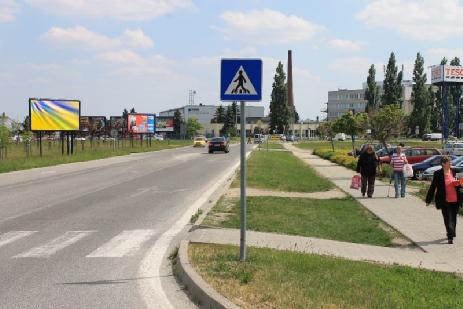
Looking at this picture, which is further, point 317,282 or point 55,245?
point 55,245

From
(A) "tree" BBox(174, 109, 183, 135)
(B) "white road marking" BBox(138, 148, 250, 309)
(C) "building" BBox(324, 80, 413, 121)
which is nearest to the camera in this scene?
(B) "white road marking" BBox(138, 148, 250, 309)

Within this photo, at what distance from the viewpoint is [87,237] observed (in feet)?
34.5

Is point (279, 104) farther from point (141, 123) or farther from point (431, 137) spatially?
point (141, 123)

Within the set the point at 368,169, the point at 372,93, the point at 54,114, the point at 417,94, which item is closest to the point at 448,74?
the point at 417,94

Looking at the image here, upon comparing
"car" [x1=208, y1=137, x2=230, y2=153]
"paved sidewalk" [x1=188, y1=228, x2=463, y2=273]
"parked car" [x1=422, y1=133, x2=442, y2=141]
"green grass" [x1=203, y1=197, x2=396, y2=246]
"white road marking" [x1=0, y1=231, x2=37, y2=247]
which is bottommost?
"parked car" [x1=422, y1=133, x2=442, y2=141]

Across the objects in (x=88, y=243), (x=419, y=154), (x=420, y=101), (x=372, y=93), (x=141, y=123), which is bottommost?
(x=88, y=243)

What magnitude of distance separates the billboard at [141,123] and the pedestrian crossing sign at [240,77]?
2814 inches

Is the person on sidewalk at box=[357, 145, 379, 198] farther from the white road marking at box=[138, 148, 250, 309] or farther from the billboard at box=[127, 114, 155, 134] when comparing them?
the billboard at box=[127, 114, 155, 134]

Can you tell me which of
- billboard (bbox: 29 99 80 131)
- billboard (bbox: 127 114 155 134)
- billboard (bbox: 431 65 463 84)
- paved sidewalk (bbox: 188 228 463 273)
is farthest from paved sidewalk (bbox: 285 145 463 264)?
billboard (bbox: 431 65 463 84)

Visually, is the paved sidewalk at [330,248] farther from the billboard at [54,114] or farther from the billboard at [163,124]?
the billboard at [163,124]

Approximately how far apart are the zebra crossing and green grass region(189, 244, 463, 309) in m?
1.44

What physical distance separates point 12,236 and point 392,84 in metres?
94.5

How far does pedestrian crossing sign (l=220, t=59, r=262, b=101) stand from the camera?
777 cm

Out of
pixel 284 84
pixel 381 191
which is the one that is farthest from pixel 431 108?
pixel 381 191
